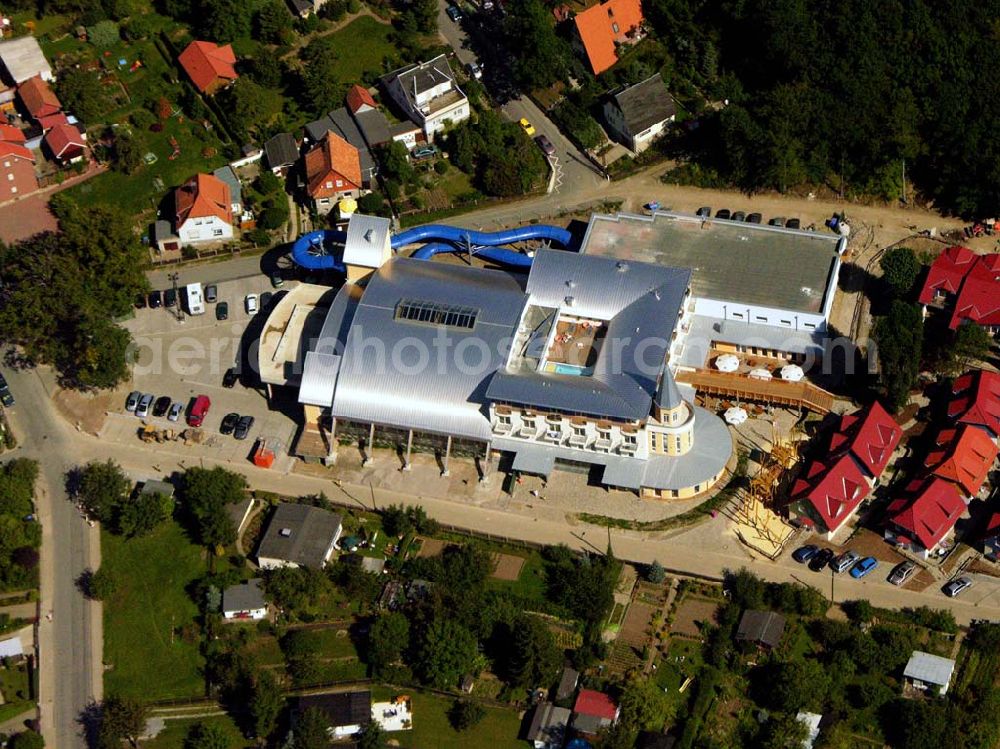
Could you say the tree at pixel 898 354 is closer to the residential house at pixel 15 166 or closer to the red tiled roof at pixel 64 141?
the red tiled roof at pixel 64 141

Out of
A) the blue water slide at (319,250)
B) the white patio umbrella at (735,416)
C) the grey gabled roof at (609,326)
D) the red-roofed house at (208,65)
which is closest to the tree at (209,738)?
the grey gabled roof at (609,326)

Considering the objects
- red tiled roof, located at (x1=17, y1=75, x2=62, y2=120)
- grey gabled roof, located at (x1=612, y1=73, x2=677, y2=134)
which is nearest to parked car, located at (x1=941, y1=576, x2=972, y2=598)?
grey gabled roof, located at (x1=612, y1=73, x2=677, y2=134)

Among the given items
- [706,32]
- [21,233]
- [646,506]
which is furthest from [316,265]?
[706,32]

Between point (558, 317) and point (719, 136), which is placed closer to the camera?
point (558, 317)

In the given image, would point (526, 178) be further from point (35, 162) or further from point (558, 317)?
point (35, 162)

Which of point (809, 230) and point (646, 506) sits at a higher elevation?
point (809, 230)

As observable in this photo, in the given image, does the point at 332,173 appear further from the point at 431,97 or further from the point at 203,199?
the point at 431,97

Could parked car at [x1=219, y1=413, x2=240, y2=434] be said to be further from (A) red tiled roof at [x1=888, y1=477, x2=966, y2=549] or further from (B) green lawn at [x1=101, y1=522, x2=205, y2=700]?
(A) red tiled roof at [x1=888, y1=477, x2=966, y2=549]
